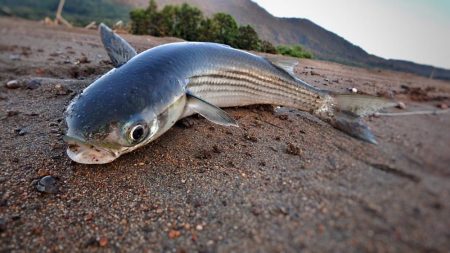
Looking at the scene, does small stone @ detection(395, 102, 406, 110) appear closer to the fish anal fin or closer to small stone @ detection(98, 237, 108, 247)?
the fish anal fin

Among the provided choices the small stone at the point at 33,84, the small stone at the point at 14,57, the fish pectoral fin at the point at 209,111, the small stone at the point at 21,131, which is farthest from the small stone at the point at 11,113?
the small stone at the point at 14,57

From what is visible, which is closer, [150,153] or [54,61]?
[150,153]

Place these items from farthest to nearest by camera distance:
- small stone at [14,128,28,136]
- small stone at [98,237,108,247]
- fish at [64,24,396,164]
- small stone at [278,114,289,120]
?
1. small stone at [278,114,289,120]
2. small stone at [14,128,28,136]
3. fish at [64,24,396,164]
4. small stone at [98,237,108,247]

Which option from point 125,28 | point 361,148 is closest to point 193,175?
point 361,148

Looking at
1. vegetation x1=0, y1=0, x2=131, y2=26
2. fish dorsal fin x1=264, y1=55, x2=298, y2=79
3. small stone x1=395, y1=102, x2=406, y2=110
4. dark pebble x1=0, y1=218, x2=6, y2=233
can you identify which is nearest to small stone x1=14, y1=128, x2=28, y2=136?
dark pebble x1=0, y1=218, x2=6, y2=233

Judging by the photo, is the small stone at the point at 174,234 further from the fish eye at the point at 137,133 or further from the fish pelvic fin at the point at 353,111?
the fish pelvic fin at the point at 353,111

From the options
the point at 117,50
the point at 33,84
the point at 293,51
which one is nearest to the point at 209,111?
the point at 117,50

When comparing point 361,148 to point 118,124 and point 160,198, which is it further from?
point 118,124
